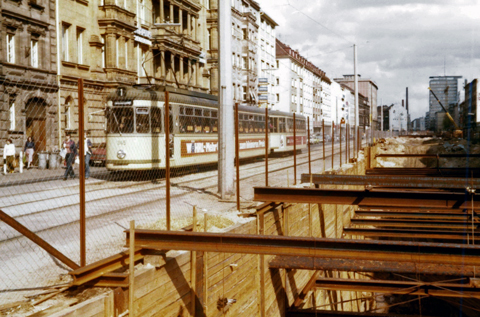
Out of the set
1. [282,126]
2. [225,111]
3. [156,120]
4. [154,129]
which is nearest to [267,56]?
[282,126]

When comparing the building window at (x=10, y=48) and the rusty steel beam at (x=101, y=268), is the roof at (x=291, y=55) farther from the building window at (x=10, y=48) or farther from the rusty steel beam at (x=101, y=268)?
the rusty steel beam at (x=101, y=268)

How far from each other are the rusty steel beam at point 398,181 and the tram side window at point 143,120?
7.17 meters

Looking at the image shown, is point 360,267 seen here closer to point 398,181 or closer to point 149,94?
point 398,181

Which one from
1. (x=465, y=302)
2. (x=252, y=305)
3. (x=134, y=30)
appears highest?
(x=134, y=30)

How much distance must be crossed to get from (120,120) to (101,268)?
1390cm

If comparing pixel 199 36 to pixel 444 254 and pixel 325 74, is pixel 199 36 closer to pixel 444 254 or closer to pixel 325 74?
pixel 444 254

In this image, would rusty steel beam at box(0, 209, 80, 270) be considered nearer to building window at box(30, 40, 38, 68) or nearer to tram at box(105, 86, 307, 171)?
tram at box(105, 86, 307, 171)

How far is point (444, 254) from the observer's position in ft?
17.7

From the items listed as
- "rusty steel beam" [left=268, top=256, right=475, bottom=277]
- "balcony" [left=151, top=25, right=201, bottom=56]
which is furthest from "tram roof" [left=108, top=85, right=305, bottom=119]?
"balcony" [left=151, top=25, right=201, bottom=56]

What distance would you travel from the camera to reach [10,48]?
87.2 feet

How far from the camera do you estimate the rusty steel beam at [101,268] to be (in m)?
5.55

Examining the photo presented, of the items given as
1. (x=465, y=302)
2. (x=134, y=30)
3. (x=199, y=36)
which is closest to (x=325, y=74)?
(x=199, y=36)

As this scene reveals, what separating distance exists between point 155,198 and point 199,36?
40543 millimetres

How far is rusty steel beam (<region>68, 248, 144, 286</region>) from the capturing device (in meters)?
5.55
